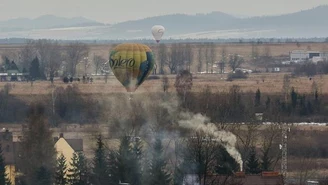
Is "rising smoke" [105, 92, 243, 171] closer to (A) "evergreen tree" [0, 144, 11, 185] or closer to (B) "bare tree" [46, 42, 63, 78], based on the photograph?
(A) "evergreen tree" [0, 144, 11, 185]

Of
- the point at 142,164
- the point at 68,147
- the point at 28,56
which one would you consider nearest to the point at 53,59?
the point at 28,56

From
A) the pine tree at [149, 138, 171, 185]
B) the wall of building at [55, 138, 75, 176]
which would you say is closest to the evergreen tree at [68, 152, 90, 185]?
the pine tree at [149, 138, 171, 185]

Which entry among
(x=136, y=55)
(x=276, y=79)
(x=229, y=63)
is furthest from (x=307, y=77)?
(x=136, y=55)

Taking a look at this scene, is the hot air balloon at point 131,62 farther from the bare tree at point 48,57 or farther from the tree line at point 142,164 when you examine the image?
the bare tree at point 48,57

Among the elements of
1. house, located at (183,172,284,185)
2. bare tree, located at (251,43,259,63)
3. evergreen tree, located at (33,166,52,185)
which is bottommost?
bare tree, located at (251,43,259,63)

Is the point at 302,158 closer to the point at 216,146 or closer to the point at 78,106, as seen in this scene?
the point at 216,146
